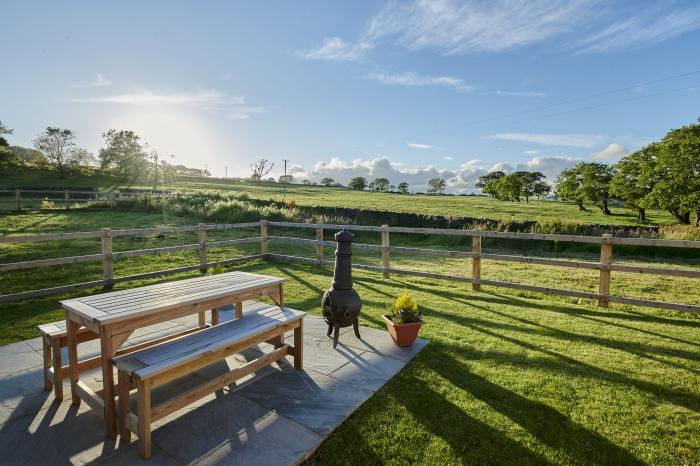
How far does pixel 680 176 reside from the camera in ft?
63.8

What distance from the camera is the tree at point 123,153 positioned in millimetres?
57234

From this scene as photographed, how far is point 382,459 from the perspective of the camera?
97.5 inches

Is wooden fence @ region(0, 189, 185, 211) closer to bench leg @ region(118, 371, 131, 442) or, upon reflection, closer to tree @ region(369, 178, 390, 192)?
bench leg @ region(118, 371, 131, 442)

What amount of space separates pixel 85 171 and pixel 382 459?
5923 cm

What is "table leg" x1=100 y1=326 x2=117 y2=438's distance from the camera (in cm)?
257

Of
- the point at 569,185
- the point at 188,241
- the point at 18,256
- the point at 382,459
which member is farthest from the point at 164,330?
the point at 569,185

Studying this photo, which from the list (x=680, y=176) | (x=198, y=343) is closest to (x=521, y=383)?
(x=198, y=343)

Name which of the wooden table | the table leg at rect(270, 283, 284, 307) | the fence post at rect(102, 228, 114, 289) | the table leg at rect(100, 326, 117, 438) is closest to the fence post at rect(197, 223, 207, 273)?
the fence post at rect(102, 228, 114, 289)

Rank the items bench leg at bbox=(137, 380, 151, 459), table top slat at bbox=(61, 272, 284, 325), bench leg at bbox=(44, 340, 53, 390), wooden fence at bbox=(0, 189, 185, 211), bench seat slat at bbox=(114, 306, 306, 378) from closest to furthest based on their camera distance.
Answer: bench leg at bbox=(137, 380, 151, 459) < bench seat slat at bbox=(114, 306, 306, 378) < table top slat at bbox=(61, 272, 284, 325) < bench leg at bbox=(44, 340, 53, 390) < wooden fence at bbox=(0, 189, 185, 211)

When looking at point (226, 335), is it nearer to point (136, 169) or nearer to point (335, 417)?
point (335, 417)

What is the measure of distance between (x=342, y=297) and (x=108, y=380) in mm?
2284

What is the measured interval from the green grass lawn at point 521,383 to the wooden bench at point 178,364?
1006mm

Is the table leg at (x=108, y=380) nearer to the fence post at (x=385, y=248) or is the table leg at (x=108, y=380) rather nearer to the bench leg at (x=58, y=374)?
the bench leg at (x=58, y=374)

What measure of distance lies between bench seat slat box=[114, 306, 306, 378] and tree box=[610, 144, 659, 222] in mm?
26013
